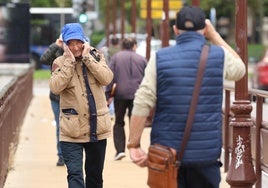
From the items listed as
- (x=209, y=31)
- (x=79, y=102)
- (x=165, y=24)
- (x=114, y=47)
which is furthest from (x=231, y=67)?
(x=114, y=47)

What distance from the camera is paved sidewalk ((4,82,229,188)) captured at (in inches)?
496

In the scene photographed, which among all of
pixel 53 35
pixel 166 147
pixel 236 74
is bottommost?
pixel 53 35

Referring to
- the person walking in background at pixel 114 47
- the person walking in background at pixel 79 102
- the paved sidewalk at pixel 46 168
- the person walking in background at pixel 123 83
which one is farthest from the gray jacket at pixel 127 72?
the person walking in background at pixel 114 47

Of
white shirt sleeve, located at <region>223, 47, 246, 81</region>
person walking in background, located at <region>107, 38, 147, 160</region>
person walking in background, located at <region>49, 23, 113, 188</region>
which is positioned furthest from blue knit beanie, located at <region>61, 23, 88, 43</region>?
person walking in background, located at <region>107, 38, 147, 160</region>

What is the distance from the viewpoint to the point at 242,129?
33.2 ft

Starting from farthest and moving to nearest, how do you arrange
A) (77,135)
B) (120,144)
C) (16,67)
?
(16,67) → (120,144) → (77,135)

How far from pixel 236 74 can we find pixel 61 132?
256 centimetres

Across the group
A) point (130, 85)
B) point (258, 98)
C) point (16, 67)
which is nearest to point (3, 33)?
point (16, 67)

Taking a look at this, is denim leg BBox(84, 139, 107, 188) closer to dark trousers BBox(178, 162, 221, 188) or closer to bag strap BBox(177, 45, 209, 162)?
dark trousers BBox(178, 162, 221, 188)

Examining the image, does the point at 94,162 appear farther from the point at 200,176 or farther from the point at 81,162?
the point at 200,176

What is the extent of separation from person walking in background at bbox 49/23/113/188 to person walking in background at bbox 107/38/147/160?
5541 mm

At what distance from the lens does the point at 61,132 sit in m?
9.09

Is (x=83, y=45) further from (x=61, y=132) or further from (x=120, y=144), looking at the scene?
(x=120, y=144)

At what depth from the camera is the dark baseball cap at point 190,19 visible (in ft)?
22.5
